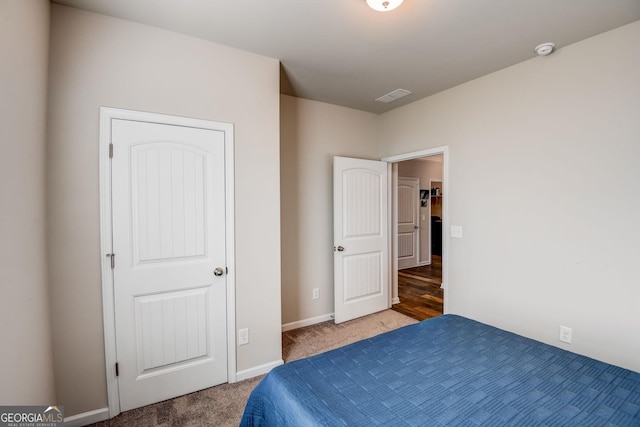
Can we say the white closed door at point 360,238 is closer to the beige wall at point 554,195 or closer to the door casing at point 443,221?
the door casing at point 443,221

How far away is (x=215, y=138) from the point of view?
2184 millimetres

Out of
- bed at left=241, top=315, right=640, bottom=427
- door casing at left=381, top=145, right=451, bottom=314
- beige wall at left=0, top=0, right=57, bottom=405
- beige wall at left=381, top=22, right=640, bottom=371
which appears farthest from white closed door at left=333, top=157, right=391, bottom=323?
beige wall at left=0, top=0, right=57, bottom=405

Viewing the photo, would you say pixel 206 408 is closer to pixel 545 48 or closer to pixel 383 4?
pixel 383 4

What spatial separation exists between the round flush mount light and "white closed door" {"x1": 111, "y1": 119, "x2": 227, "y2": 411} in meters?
2.57

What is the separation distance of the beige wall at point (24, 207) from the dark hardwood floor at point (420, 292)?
3455 millimetres

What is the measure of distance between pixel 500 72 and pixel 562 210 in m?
1.34

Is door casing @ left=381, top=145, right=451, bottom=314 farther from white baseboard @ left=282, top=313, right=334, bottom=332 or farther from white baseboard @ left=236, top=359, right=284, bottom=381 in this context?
white baseboard @ left=236, top=359, right=284, bottom=381

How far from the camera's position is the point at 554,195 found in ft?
7.31

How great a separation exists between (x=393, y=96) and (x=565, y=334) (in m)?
2.72

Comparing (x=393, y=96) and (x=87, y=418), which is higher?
(x=393, y=96)

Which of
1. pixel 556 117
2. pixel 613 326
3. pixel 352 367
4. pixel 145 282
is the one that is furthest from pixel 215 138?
pixel 613 326

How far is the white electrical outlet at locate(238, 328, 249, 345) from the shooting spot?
90.3 inches

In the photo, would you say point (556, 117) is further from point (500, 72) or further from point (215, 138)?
point (215, 138)

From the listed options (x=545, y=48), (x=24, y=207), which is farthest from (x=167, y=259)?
(x=545, y=48)
